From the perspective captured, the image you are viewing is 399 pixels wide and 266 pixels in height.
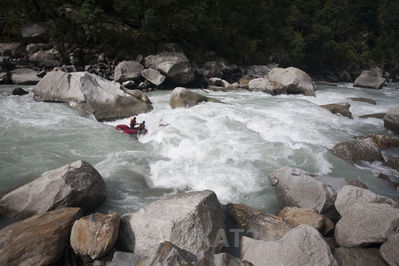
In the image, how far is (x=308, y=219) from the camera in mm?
3412

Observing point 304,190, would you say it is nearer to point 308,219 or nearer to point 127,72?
point 308,219

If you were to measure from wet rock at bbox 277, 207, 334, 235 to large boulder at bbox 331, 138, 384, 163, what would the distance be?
3009 mm

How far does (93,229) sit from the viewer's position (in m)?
2.79

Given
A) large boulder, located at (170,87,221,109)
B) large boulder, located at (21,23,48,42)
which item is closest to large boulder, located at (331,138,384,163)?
large boulder, located at (170,87,221,109)

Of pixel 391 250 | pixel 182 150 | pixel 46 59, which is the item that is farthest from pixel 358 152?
pixel 46 59

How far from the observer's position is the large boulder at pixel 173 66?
14.4 metres

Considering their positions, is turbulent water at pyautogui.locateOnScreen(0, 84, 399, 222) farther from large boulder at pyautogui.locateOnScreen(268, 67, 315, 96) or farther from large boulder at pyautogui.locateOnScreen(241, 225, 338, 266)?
large boulder at pyautogui.locateOnScreen(268, 67, 315, 96)

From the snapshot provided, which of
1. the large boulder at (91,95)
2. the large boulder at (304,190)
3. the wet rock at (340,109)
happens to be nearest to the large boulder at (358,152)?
the large boulder at (304,190)

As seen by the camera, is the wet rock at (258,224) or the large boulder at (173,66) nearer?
the wet rock at (258,224)

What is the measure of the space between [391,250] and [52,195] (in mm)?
4453

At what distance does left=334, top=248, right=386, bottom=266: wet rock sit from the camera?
2836mm

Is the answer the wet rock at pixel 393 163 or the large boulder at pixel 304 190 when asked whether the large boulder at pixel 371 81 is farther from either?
the large boulder at pixel 304 190

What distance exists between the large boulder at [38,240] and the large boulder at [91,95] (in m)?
5.63

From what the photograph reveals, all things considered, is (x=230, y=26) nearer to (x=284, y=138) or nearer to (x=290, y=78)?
(x=290, y=78)
